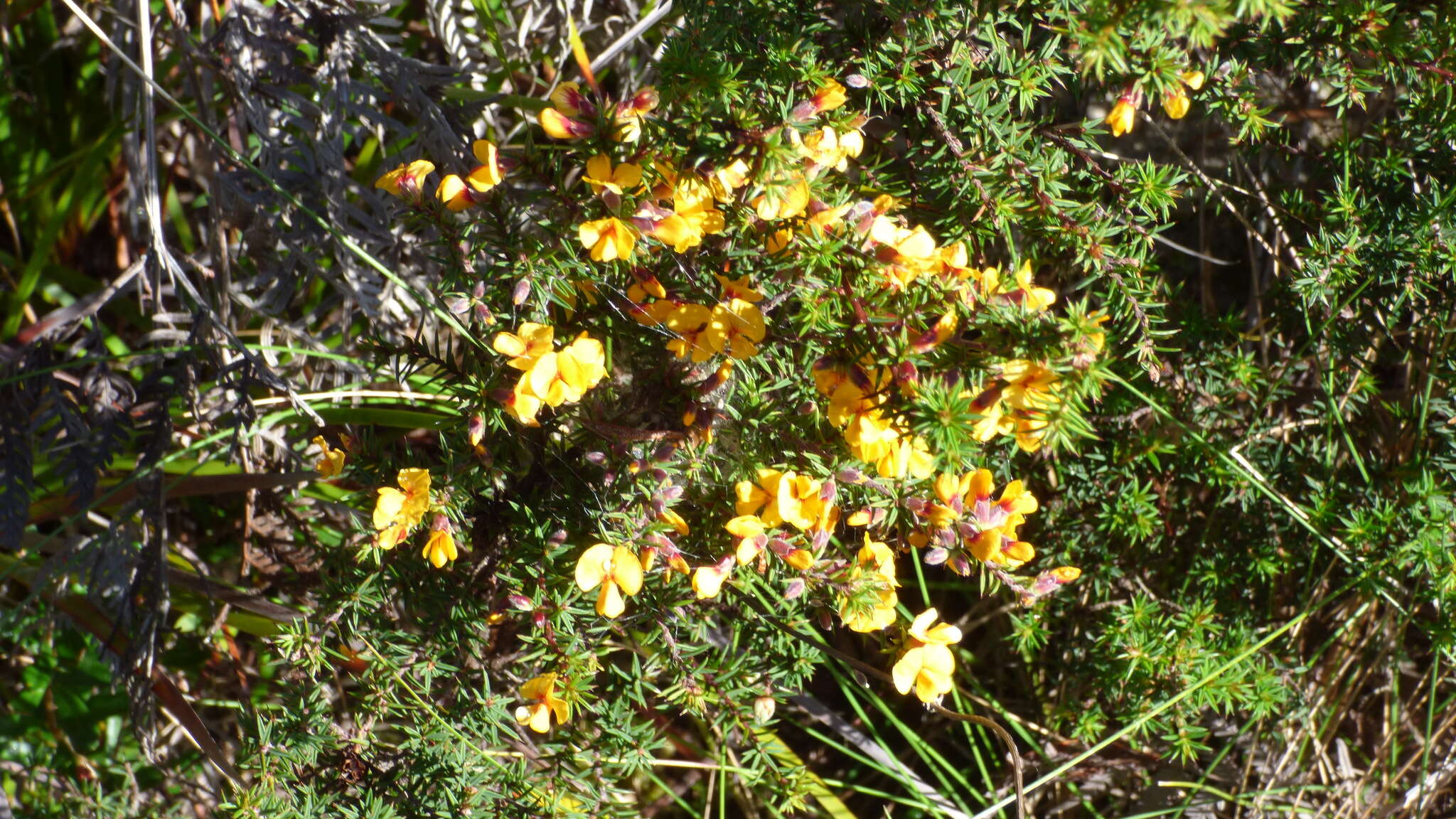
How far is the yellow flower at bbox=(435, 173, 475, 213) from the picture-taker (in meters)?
0.96

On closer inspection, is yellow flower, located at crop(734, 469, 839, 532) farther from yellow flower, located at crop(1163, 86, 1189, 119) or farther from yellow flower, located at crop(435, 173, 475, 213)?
yellow flower, located at crop(1163, 86, 1189, 119)

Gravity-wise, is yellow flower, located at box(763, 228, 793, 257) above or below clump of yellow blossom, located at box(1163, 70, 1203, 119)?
below

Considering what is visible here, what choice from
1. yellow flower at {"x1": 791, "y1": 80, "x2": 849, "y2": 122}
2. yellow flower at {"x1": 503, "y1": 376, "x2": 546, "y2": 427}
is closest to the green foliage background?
yellow flower at {"x1": 791, "y1": 80, "x2": 849, "y2": 122}

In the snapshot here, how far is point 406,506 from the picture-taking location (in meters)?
1.04

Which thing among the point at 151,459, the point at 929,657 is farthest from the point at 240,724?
the point at 929,657

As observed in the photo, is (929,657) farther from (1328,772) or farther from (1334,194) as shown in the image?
(1328,772)

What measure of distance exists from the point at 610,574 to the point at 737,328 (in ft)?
0.97

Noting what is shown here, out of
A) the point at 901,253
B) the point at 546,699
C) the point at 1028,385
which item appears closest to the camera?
the point at 1028,385

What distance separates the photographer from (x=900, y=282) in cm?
96

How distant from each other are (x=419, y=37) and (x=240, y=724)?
56.7 inches

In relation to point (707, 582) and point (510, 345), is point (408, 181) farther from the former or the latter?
point (707, 582)

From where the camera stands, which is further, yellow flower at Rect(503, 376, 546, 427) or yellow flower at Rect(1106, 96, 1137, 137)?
yellow flower at Rect(1106, 96, 1137, 137)

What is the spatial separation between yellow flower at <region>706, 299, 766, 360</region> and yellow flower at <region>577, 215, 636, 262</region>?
4.6 inches

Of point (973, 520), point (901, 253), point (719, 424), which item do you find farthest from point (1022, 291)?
point (719, 424)
